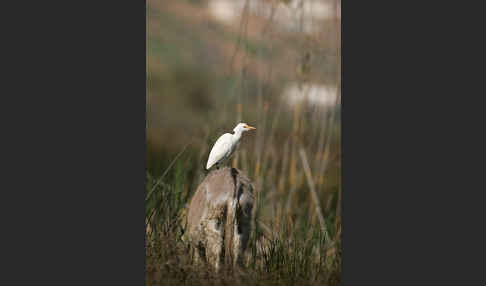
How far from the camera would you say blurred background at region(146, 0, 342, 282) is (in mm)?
4477

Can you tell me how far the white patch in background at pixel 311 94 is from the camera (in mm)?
4805

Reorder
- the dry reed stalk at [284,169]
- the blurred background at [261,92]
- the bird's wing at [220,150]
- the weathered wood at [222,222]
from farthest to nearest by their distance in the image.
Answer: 1. the dry reed stalk at [284,169]
2. the blurred background at [261,92]
3. the bird's wing at [220,150]
4. the weathered wood at [222,222]

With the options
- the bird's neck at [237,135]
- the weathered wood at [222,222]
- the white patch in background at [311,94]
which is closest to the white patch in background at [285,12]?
the white patch in background at [311,94]

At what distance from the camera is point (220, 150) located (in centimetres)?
369

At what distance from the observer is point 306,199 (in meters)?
5.25

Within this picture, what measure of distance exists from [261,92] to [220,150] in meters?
1.30

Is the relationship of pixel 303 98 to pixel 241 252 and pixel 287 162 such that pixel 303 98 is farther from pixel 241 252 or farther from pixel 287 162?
pixel 241 252

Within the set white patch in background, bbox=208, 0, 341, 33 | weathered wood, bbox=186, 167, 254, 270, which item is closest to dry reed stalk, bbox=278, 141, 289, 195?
white patch in background, bbox=208, 0, 341, 33

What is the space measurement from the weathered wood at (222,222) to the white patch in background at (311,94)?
1.57 meters

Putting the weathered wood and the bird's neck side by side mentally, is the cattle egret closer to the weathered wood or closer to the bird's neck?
the bird's neck

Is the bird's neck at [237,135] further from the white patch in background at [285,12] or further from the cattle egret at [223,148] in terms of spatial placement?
the white patch in background at [285,12]

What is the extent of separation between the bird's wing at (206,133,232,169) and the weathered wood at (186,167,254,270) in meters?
0.15

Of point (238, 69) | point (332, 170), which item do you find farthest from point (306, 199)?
point (238, 69)

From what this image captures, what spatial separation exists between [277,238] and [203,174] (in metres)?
0.74
